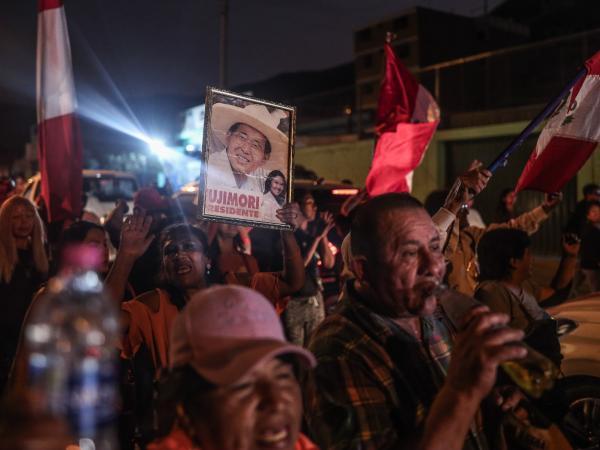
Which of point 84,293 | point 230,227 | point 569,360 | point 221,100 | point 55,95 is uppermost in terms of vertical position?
point 55,95

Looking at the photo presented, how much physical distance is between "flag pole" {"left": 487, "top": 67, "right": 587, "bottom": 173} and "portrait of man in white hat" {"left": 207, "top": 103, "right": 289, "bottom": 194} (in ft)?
4.71

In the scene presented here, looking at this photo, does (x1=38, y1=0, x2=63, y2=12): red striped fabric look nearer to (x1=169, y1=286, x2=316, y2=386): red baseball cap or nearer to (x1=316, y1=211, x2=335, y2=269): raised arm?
(x1=316, y1=211, x2=335, y2=269): raised arm

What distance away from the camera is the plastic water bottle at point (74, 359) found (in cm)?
123

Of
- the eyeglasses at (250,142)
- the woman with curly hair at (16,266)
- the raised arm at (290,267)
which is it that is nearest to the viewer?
the eyeglasses at (250,142)

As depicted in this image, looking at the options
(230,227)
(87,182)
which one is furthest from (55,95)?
(87,182)

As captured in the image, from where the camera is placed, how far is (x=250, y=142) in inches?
150

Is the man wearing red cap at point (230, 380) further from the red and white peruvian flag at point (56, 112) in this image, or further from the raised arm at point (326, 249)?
the raised arm at point (326, 249)

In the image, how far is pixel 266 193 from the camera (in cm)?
392

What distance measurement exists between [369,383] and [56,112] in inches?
207

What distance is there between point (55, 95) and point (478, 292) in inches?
177

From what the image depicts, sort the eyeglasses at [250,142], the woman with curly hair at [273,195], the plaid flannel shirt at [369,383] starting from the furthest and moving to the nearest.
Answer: the woman with curly hair at [273,195] → the eyeglasses at [250,142] → the plaid flannel shirt at [369,383]

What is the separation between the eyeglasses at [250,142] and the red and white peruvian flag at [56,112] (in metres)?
3.32

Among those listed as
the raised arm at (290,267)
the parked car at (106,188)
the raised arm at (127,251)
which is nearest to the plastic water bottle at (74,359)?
the raised arm at (127,251)

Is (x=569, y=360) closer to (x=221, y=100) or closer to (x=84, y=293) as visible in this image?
(x=221, y=100)
